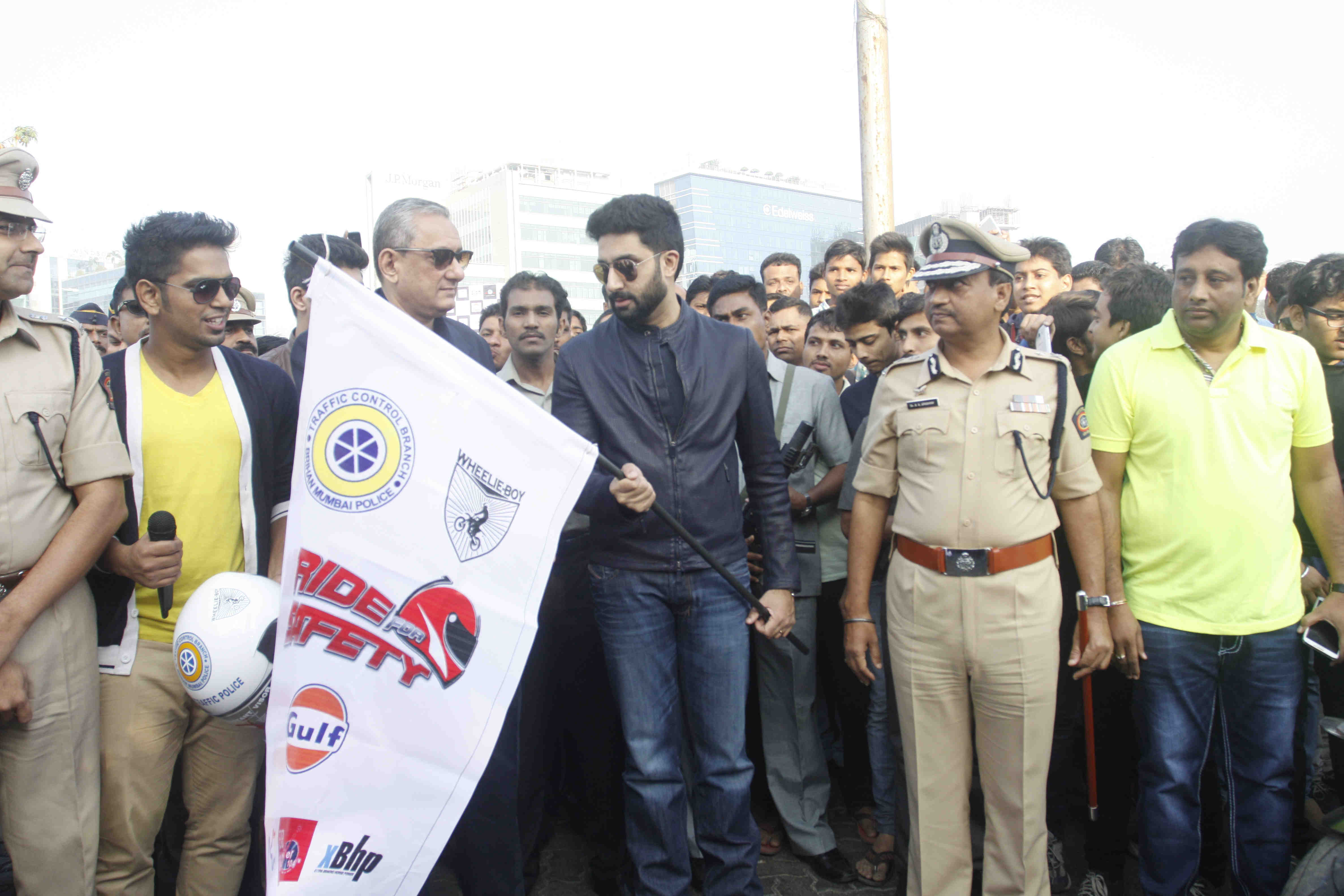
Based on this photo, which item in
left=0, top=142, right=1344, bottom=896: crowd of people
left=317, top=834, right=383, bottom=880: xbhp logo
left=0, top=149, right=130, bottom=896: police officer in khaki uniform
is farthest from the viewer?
left=0, top=142, right=1344, bottom=896: crowd of people

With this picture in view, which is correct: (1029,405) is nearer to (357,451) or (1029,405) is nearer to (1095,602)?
(1095,602)

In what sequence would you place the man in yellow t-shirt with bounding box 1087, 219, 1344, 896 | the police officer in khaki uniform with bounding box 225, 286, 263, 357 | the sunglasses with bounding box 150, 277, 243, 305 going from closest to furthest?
the sunglasses with bounding box 150, 277, 243, 305 < the man in yellow t-shirt with bounding box 1087, 219, 1344, 896 < the police officer in khaki uniform with bounding box 225, 286, 263, 357

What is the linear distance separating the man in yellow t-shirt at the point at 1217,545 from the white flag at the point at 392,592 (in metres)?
2.11

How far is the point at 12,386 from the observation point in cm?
270

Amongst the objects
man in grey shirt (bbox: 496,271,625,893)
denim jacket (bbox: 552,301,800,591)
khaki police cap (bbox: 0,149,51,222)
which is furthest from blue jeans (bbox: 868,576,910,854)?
khaki police cap (bbox: 0,149,51,222)

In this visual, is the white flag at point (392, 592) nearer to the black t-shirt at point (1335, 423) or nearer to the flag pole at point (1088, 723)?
the flag pole at point (1088, 723)

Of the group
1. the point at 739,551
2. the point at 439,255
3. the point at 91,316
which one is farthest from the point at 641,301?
the point at 91,316

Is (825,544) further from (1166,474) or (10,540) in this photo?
(10,540)

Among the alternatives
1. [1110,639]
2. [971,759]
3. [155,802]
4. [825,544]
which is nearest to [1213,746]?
[1110,639]

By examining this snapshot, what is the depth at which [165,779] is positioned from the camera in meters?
2.91

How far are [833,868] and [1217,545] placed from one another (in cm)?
197

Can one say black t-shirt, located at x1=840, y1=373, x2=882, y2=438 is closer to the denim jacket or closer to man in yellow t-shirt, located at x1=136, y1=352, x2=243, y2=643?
the denim jacket

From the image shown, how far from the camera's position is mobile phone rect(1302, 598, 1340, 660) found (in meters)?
3.20

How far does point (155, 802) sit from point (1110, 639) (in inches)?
126
